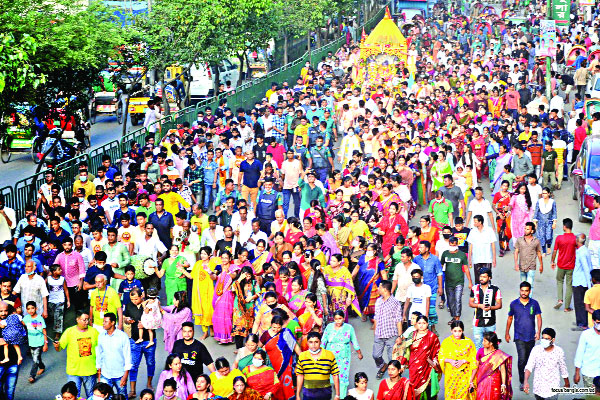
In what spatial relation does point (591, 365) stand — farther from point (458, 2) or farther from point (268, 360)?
point (458, 2)

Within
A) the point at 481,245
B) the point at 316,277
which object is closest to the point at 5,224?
the point at 316,277

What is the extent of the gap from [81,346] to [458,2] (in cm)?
5696

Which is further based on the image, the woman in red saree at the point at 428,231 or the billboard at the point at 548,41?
the billboard at the point at 548,41

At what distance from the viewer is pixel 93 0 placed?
25625 millimetres

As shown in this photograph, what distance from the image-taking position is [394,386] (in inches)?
441

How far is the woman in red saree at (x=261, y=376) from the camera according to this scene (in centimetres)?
1152

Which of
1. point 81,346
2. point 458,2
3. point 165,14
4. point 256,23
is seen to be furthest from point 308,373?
point 458,2

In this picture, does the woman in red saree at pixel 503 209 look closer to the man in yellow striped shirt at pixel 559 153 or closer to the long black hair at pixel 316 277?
the man in yellow striped shirt at pixel 559 153

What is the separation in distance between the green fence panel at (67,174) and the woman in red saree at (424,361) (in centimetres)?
991

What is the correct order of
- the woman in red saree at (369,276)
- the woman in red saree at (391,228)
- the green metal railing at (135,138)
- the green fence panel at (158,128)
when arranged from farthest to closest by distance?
the green fence panel at (158,128) < the green metal railing at (135,138) < the woman in red saree at (391,228) < the woman in red saree at (369,276)

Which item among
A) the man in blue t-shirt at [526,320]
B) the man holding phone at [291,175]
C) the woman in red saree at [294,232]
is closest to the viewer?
the man in blue t-shirt at [526,320]

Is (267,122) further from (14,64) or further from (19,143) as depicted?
(14,64)

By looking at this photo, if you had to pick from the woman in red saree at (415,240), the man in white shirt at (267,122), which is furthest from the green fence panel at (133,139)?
the woman in red saree at (415,240)

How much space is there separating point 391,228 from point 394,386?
5.72 meters
